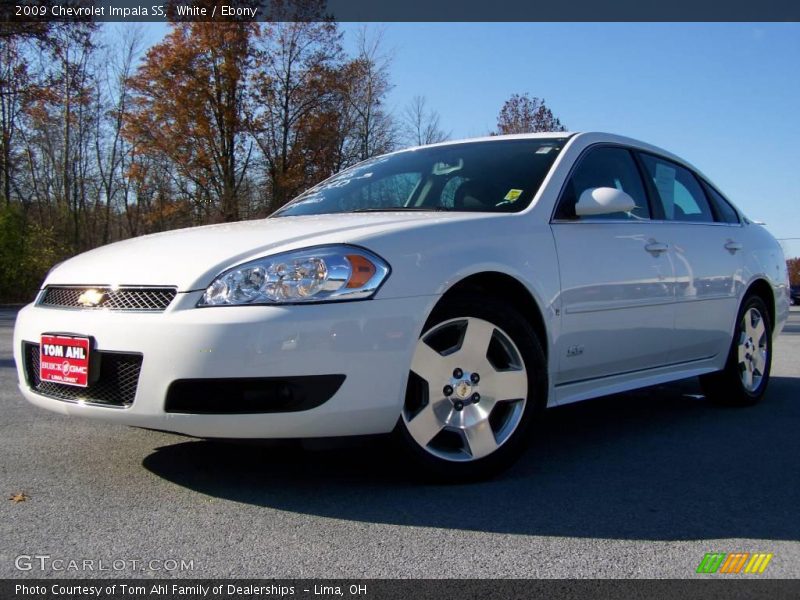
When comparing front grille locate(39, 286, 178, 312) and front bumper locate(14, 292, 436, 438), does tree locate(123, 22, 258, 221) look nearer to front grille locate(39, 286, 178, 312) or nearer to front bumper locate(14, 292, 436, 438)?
front grille locate(39, 286, 178, 312)

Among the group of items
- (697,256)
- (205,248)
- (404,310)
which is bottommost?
(404,310)

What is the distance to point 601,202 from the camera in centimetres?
378

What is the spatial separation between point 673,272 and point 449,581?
2.73 metres

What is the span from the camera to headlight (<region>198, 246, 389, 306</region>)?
2811 millimetres

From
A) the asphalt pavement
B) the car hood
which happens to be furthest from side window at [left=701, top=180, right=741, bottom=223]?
the car hood

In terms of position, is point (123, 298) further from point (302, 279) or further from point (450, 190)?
point (450, 190)

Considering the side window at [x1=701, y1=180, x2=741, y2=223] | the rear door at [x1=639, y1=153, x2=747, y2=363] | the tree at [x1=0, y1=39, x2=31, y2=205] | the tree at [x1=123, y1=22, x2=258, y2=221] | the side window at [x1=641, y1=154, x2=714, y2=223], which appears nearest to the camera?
A: the rear door at [x1=639, y1=153, x2=747, y2=363]

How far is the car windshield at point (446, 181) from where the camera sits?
152 inches

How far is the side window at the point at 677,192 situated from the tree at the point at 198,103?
21.6 meters

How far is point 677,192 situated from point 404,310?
2723 millimetres

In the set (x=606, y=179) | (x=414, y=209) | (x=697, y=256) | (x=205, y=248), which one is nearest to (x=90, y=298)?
(x=205, y=248)

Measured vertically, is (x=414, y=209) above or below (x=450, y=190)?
below

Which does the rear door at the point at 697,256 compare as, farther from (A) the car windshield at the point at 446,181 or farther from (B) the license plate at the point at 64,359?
(B) the license plate at the point at 64,359

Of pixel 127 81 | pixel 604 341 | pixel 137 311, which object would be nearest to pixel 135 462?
pixel 137 311
